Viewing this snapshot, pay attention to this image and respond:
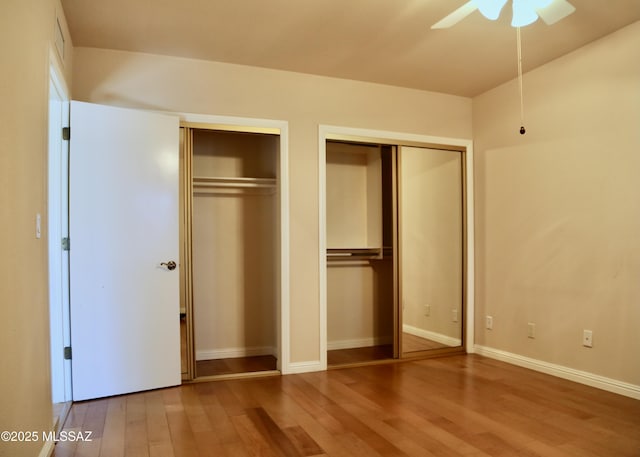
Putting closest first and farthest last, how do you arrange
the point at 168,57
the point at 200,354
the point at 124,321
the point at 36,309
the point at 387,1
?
the point at 36,309 < the point at 387,1 < the point at 124,321 < the point at 168,57 < the point at 200,354

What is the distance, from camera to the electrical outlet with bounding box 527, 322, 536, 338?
13.1 ft

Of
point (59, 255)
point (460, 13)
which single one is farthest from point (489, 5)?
point (59, 255)

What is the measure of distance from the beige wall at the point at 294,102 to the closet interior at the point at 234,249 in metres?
0.33

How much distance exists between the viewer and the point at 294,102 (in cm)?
404

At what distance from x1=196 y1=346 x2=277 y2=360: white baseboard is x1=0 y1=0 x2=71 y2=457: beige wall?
2002 mm

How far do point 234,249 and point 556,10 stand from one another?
10.8ft

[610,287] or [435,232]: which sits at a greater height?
[435,232]

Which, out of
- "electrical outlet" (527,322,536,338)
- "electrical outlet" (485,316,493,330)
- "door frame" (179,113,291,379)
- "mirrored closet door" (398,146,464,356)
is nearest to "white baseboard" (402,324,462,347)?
"mirrored closet door" (398,146,464,356)

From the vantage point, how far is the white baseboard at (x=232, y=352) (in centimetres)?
438

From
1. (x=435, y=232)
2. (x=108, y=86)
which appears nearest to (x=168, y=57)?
(x=108, y=86)

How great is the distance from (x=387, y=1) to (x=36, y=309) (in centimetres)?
260

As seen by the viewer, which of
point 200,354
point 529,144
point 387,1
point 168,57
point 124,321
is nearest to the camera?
point 387,1

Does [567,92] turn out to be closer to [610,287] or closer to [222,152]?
[610,287]

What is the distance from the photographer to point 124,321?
336 centimetres
